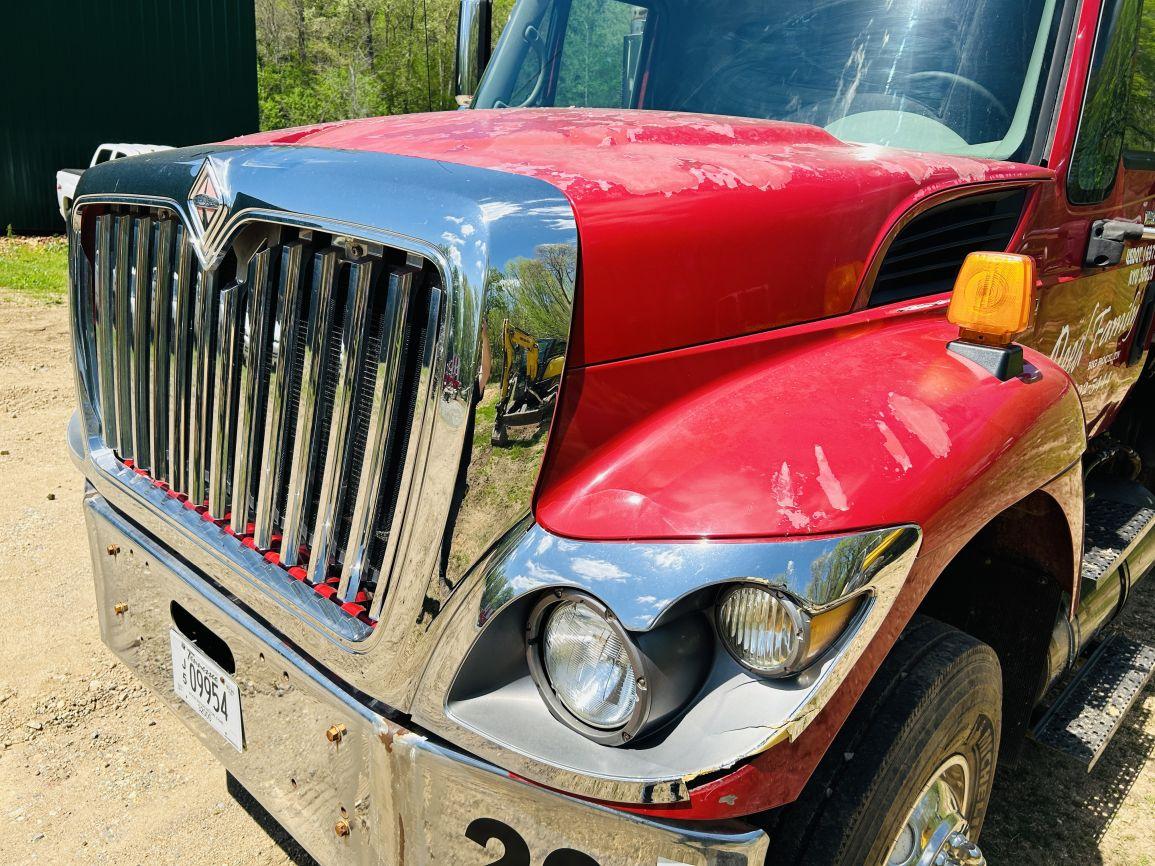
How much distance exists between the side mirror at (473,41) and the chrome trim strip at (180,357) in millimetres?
1969

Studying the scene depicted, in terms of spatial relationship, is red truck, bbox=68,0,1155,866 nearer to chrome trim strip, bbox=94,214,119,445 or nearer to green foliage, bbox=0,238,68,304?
chrome trim strip, bbox=94,214,119,445

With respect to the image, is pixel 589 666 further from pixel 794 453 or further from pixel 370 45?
pixel 370 45

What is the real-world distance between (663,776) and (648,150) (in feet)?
4.19

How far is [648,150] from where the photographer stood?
207 centimetres

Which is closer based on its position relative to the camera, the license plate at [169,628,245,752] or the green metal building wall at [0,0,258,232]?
the license plate at [169,628,245,752]

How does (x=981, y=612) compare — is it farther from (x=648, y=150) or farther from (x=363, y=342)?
(x=363, y=342)

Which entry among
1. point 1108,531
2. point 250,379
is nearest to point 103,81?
point 250,379

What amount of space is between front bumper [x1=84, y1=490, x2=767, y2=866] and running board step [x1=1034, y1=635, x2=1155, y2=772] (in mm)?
1526

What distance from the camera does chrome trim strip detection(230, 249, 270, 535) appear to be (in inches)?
78.4

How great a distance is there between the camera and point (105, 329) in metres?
2.64

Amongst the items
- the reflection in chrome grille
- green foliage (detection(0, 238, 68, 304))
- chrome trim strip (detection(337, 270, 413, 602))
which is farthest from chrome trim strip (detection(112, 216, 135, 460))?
green foliage (detection(0, 238, 68, 304))

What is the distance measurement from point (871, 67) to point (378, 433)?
184 centimetres

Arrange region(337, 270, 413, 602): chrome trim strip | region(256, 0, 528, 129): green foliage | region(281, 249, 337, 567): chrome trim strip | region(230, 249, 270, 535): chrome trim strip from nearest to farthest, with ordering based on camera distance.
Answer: region(337, 270, 413, 602): chrome trim strip, region(281, 249, 337, 567): chrome trim strip, region(230, 249, 270, 535): chrome trim strip, region(256, 0, 528, 129): green foliage

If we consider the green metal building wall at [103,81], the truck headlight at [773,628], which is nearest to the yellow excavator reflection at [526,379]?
the truck headlight at [773,628]
